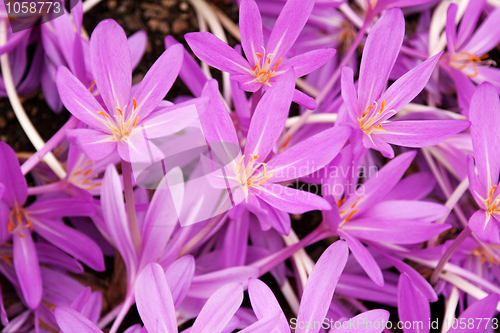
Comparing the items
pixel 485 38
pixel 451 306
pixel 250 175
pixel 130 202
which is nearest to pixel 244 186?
pixel 250 175

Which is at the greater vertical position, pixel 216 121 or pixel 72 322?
pixel 216 121

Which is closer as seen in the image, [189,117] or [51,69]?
[189,117]

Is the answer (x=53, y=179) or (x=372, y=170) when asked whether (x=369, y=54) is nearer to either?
(x=372, y=170)

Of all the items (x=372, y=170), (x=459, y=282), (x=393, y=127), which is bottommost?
(x=459, y=282)

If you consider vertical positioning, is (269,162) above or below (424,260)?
above

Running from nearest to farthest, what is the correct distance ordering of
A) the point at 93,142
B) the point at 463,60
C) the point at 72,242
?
the point at 93,142
the point at 72,242
the point at 463,60

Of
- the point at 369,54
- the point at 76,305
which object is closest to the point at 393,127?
the point at 369,54

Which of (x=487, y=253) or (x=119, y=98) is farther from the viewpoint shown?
(x=487, y=253)

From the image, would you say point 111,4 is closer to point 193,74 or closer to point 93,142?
point 193,74
